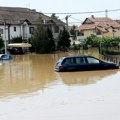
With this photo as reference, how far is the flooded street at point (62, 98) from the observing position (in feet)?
47.8

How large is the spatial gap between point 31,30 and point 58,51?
7557mm

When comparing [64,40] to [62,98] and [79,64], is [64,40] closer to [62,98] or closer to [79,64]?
[79,64]

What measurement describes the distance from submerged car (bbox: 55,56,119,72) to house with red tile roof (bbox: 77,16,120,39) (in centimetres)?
6068

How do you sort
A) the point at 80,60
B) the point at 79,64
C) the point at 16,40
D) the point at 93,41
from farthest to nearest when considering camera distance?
1. the point at 93,41
2. the point at 16,40
3. the point at 80,60
4. the point at 79,64

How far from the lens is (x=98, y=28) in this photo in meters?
94.4

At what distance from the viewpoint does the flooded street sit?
1458cm

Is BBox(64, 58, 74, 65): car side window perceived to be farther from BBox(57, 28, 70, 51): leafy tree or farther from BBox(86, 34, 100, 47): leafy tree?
BBox(86, 34, 100, 47): leafy tree

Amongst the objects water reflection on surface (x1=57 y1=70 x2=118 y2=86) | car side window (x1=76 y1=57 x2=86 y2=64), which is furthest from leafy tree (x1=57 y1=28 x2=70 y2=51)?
water reflection on surface (x1=57 y1=70 x2=118 y2=86)

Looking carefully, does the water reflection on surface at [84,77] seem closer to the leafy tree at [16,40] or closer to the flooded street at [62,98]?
the flooded street at [62,98]

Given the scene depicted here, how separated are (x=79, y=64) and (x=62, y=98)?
13203 mm

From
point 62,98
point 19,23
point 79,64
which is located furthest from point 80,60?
point 19,23

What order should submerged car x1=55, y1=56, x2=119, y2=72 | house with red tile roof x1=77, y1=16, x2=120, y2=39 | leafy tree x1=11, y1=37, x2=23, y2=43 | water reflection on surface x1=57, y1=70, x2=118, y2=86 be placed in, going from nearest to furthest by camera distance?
water reflection on surface x1=57, y1=70, x2=118, y2=86 → submerged car x1=55, y1=56, x2=119, y2=72 → leafy tree x1=11, y1=37, x2=23, y2=43 → house with red tile roof x1=77, y1=16, x2=120, y2=39

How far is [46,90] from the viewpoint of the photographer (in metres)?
21.5

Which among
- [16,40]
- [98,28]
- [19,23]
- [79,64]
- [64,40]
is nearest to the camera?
[79,64]
